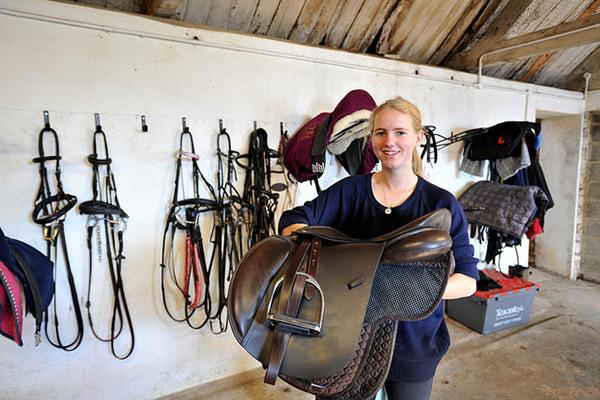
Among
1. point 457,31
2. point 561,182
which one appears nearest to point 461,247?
point 457,31

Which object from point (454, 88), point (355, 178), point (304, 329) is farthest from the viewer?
point (454, 88)

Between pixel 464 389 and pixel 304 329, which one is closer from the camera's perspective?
pixel 304 329

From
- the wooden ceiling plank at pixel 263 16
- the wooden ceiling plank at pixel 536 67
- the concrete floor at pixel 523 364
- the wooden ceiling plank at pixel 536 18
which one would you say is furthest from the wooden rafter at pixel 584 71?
the wooden ceiling plank at pixel 263 16

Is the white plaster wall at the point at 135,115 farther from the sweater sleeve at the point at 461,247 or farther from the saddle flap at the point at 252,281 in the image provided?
the sweater sleeve at the point at 461,247

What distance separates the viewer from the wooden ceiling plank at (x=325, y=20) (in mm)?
2215

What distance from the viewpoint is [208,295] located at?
80.7 inches

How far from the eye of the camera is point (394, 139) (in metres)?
1.00

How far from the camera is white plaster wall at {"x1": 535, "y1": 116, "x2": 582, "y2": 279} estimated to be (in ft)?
13.1

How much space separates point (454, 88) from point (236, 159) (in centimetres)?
205

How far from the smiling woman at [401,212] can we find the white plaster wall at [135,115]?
1.12 meters

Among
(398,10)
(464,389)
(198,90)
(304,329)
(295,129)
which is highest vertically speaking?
(398,10)

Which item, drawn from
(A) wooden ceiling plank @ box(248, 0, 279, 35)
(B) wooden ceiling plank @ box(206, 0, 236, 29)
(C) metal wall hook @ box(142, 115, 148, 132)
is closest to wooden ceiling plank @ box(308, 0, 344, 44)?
(A) wooden ceiling plank @ box(248, 0, 279, 35)

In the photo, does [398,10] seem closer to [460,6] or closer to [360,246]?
[460,6]

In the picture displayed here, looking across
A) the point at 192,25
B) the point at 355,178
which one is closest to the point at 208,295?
the point at 355,178
